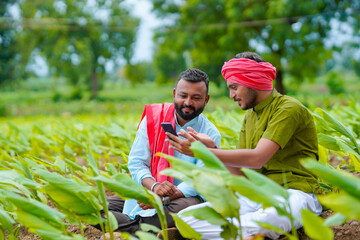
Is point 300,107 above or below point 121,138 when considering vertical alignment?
above

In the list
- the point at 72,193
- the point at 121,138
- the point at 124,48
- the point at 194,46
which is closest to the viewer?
the point at 72,193

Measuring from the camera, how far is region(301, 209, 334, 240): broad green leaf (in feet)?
3.95

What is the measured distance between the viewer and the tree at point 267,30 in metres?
14.4

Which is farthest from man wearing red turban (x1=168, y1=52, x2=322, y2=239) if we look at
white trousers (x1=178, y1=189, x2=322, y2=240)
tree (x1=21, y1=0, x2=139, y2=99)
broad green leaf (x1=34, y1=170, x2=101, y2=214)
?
tree (x1=21, y1=0, x2=139, y2=99)

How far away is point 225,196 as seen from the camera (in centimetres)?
144

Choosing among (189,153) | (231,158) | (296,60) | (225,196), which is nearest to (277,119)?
(231,158)

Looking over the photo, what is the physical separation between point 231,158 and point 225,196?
1.55ft

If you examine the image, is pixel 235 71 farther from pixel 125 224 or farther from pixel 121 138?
pixel 121 138

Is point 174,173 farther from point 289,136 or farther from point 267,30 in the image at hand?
point 267,30

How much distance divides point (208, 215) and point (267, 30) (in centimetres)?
1551

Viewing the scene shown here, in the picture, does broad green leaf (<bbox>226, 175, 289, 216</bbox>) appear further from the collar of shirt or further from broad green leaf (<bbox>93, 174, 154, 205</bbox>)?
the collar of shirt

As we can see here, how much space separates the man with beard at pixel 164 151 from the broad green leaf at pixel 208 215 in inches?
24.6

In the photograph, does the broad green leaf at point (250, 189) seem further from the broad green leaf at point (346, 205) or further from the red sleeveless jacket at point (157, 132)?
the red sleeveless jacket at point (157, 132)

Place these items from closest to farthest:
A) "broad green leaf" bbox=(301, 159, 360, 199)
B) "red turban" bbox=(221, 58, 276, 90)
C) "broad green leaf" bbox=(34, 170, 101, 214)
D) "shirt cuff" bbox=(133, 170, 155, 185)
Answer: "broad green leaf" bbox=(301, 159, 360, 199) → "broad green leaf" bbox=(34, 170, 101, 214) → "red turban" bbox=(221, 58, 276, 90) → "shirt cuff" bbox=(133, 170, 155, 185)
